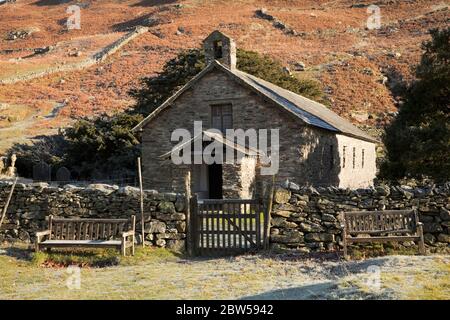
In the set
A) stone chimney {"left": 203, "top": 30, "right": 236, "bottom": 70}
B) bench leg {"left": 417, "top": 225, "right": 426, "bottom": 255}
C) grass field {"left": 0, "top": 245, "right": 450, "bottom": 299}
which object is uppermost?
stone chimney {"left": 203, "top": 30, "right": 236, "bottom": 70}

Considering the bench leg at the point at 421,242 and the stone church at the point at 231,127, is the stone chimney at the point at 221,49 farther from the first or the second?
the bench leg at the point at 421,242

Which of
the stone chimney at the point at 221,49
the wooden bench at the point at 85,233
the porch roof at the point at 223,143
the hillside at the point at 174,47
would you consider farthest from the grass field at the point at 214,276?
the hillside at the point at 174,47

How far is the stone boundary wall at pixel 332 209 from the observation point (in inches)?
502

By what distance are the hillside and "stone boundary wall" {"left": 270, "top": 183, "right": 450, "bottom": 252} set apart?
2995 cm

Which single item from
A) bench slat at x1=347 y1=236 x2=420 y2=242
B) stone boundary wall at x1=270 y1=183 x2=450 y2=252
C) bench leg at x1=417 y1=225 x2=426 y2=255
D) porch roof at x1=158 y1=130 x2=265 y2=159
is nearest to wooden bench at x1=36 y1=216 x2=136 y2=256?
Result: stone boundary wall at x1=270 y1=183 x2=450 y2=252

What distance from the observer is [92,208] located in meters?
14.6

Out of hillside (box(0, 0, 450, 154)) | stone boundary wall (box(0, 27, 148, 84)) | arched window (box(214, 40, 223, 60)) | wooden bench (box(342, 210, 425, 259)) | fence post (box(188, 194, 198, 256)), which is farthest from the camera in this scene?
stone boundary wall (box(0, 27, 148, 84))

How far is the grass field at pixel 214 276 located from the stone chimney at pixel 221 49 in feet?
A: 50.9

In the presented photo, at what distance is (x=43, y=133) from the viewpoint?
45469 mm

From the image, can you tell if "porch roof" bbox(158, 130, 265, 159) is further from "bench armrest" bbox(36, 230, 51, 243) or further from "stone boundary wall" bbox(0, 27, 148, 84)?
"stone boundary wall" bbox(0, 27, 148, 84)

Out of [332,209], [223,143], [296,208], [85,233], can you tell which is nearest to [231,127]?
[223,143]

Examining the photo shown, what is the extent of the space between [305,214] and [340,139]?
54.5 ft

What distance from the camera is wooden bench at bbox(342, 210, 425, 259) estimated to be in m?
12.4

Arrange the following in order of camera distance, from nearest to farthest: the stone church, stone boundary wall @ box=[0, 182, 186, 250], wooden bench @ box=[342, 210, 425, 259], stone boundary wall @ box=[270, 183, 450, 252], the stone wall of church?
wooden bench @ box=[342, 210, 425, 259]
stone boundary wall @ box=[270, 183, 450, 252]
stone boundary wall @ box=[0, 182, 186, 250]
the stone church
the stone wall of church
